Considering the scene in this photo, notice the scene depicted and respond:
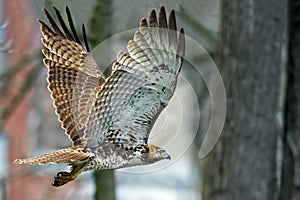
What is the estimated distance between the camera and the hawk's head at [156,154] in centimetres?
77

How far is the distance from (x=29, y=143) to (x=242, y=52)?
3.27 m

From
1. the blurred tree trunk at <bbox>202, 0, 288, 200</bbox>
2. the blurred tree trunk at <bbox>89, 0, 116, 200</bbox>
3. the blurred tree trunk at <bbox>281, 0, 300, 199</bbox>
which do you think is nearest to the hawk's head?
the blurred tree trunk at <bbox>89, 0, 116, 200</bbox>

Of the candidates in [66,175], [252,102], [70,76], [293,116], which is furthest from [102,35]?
[66,175]

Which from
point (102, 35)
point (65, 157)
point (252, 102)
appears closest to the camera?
point (65, 157)

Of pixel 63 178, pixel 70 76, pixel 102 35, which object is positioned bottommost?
pixel 63 178

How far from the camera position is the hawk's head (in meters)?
0.77

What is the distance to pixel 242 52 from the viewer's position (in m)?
2.88

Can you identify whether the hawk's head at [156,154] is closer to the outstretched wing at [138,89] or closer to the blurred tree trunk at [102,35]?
the outstretched wing at [138,89]

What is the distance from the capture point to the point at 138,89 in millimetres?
816

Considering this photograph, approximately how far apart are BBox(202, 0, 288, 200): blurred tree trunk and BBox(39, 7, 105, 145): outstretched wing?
1832 millimetres

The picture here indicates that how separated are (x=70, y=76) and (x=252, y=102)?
2081mm

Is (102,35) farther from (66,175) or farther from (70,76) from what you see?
(66,175)

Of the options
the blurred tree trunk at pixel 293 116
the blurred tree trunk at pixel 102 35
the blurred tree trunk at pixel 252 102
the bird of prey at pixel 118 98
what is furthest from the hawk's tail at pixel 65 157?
the blurred tree trunk at pixel 293 116

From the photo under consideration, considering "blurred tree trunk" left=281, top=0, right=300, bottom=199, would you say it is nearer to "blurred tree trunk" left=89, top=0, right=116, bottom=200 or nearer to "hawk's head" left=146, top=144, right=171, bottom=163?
"blurred tree trunk" left=89, top=0, right=116, bottom=200
